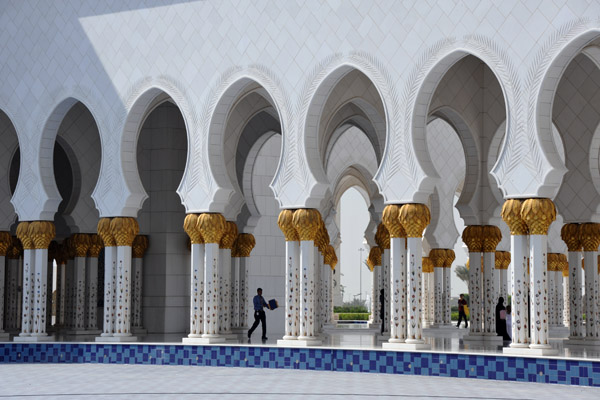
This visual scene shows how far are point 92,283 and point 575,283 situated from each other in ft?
20.9

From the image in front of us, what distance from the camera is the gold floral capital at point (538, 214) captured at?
27.9 ft

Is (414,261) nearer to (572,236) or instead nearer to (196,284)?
(196,284)

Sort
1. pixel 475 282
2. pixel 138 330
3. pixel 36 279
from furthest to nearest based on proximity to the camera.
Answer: pixel 138 330, pixel 475 282, pixel 36 279

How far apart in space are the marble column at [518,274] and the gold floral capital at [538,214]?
0.24 feet

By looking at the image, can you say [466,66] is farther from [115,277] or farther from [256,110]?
[115,277]

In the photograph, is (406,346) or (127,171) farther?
(127,171)

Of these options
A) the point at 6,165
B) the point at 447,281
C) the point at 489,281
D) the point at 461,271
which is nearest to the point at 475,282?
the point at 489,281

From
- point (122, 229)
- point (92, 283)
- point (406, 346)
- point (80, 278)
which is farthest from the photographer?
point (92, 283)

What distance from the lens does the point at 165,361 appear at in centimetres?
1042

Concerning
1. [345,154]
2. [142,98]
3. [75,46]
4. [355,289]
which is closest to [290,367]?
[142,98]

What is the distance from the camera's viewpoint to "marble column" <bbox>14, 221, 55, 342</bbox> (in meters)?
11.2

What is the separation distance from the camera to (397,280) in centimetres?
937

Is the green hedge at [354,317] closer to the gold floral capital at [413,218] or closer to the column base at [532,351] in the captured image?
the gold floral capital at [413,218]

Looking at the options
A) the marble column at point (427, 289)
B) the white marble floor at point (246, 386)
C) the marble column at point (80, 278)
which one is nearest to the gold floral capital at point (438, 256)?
the marble column at point (427, 289)
